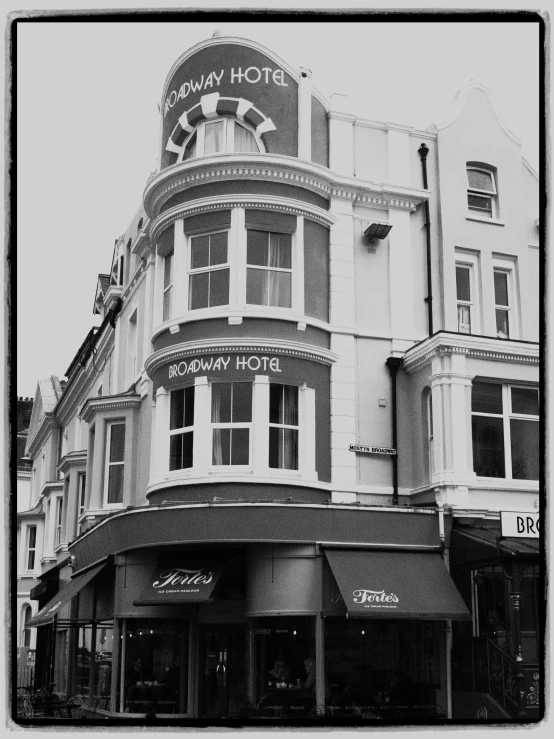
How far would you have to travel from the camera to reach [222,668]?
2169 centimetres

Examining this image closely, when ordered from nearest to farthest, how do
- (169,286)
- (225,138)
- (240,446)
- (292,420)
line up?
(240,446), (292,420), (225,138), (169,286)

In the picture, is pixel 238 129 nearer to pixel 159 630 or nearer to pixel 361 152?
pixel 361 152

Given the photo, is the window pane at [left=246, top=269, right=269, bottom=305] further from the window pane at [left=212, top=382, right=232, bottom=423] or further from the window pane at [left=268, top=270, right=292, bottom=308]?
the window pane at [left=212, top=382, right=232, bottom=423]

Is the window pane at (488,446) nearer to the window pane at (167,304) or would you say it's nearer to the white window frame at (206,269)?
the white window frame at (206,269)

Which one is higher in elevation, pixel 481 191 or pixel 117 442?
pixel 481 191

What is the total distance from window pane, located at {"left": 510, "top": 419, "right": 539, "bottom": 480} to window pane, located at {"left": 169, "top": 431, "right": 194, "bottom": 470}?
22.9ft

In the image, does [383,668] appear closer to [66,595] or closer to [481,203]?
[66,595]

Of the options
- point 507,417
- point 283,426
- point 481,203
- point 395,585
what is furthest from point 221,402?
point 481,203

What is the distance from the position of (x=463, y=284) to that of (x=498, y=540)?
24.3 feet

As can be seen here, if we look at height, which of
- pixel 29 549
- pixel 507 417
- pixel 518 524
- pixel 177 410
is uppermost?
pixel 177 410

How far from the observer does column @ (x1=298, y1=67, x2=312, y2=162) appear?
907 inches

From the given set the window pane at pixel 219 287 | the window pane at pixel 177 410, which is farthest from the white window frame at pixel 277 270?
the window pane at pixel 177 410

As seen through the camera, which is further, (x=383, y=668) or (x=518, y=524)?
(x=383, y=668)

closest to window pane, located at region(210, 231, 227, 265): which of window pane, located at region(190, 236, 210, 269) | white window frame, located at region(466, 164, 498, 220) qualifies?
window pane, located at region(190, 236, 210, 269)
